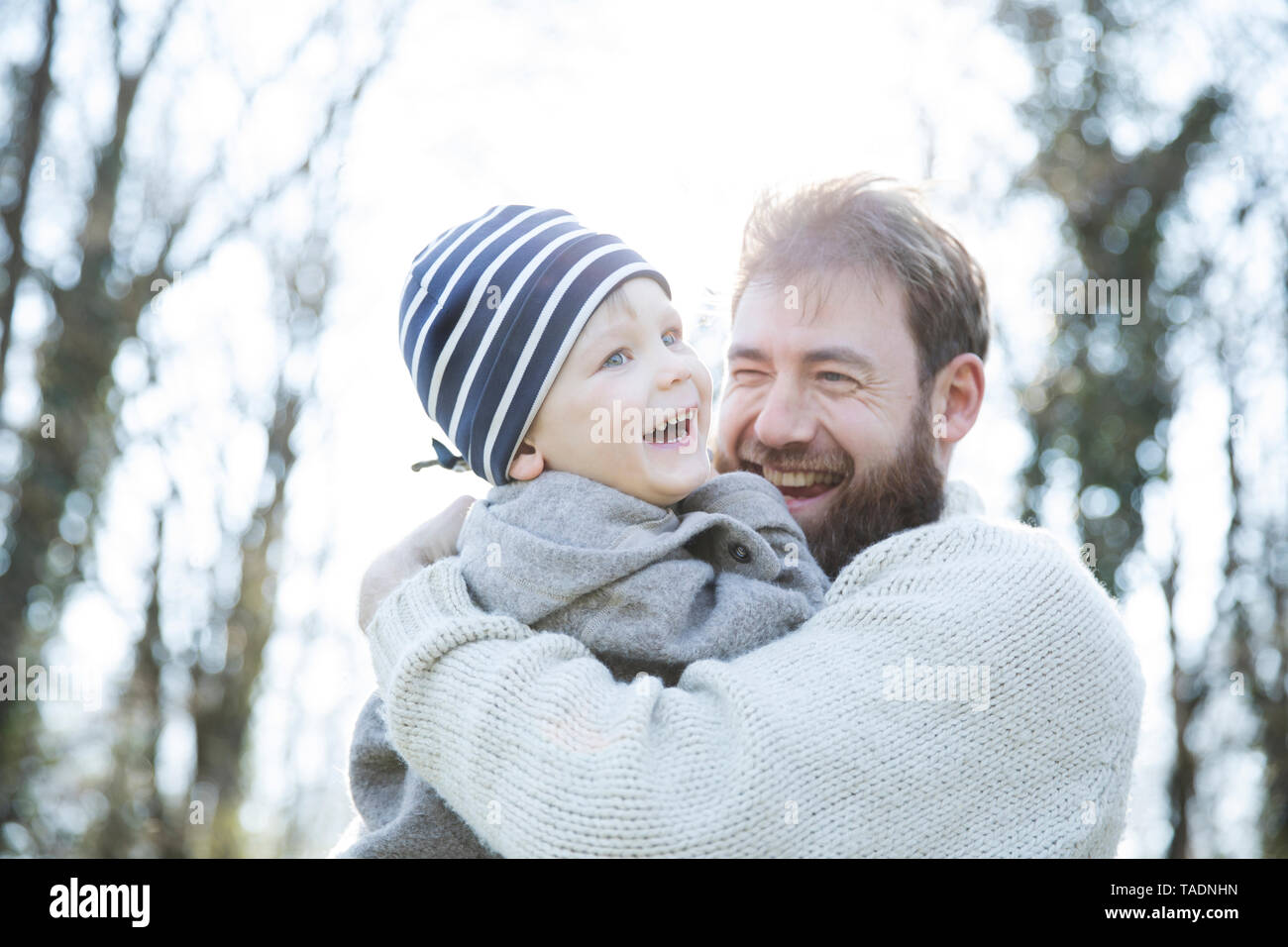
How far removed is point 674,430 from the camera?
226 centimetres

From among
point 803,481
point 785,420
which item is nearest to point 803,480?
point 803,481

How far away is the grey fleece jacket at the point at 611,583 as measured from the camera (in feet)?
6.76

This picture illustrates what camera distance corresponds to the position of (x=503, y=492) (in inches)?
90.8

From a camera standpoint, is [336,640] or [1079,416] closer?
[1079,416]

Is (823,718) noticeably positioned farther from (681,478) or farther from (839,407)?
(839,407)

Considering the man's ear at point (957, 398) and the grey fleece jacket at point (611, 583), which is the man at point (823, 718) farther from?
the man's ear at point (957, 398)

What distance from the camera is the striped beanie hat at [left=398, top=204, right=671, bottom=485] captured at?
7.31ft

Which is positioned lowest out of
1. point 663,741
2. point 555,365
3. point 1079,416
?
point 1079,416

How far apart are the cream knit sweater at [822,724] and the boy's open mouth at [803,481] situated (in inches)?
22.3

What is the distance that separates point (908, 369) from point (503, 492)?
107cm

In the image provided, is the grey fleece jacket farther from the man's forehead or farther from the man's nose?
the man's forehead

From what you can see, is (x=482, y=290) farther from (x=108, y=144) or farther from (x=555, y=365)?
(x=108, y=144)
